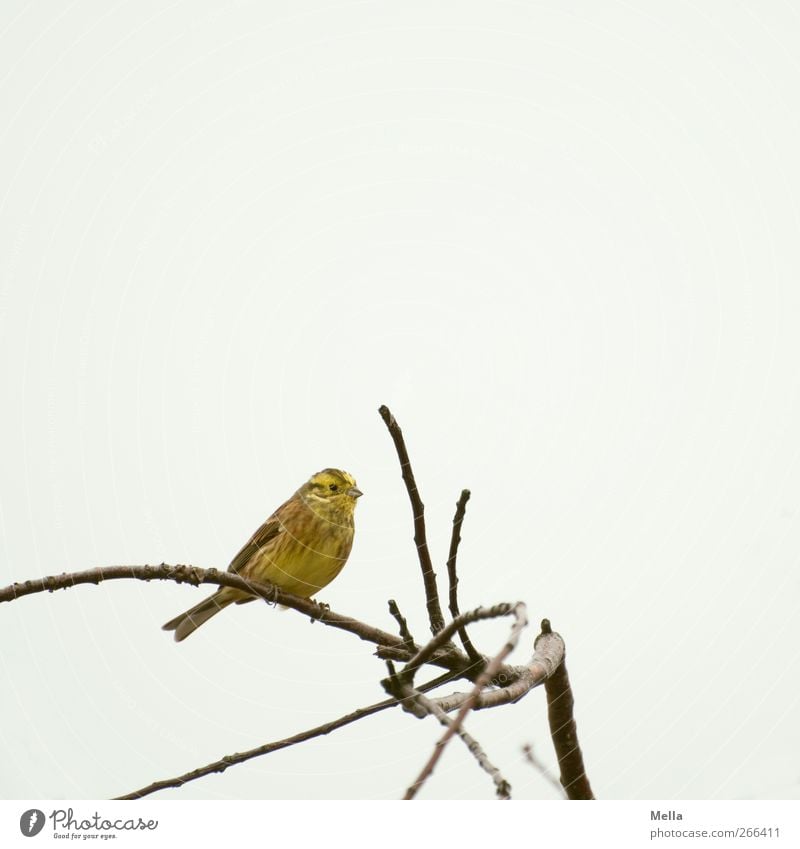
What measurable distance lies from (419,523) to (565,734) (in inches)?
41.9

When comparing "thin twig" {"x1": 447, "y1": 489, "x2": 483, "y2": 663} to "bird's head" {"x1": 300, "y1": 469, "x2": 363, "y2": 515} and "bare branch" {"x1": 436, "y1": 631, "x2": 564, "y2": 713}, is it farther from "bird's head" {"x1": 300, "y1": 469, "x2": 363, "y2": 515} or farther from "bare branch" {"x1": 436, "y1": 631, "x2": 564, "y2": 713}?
"bird's head" {"x1": 300, "y1": 469, "x2": 363, "y2": 515}

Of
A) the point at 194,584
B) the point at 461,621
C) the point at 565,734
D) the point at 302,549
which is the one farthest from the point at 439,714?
the point at 302,549

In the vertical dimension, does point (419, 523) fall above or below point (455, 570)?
above

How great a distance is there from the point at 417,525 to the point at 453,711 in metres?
0.62

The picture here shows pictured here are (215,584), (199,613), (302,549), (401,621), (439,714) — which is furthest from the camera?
(199,613)

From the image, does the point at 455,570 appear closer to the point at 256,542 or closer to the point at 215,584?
the point at 215,584

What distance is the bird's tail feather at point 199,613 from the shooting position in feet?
16.3

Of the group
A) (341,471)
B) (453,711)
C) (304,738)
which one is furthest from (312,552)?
(453,711)

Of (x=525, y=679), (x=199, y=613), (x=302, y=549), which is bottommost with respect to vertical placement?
(x=199, y=613)

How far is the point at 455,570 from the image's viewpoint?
9.75 ft

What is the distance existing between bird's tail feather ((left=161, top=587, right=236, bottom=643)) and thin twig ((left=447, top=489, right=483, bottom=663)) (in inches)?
90.8

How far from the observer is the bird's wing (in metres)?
5.10

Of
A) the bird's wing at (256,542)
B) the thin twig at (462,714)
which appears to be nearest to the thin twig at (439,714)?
the thin twig at (462,714)

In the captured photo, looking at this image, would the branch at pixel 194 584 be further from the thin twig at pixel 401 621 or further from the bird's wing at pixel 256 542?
the bird's wing at pixel 256 542
